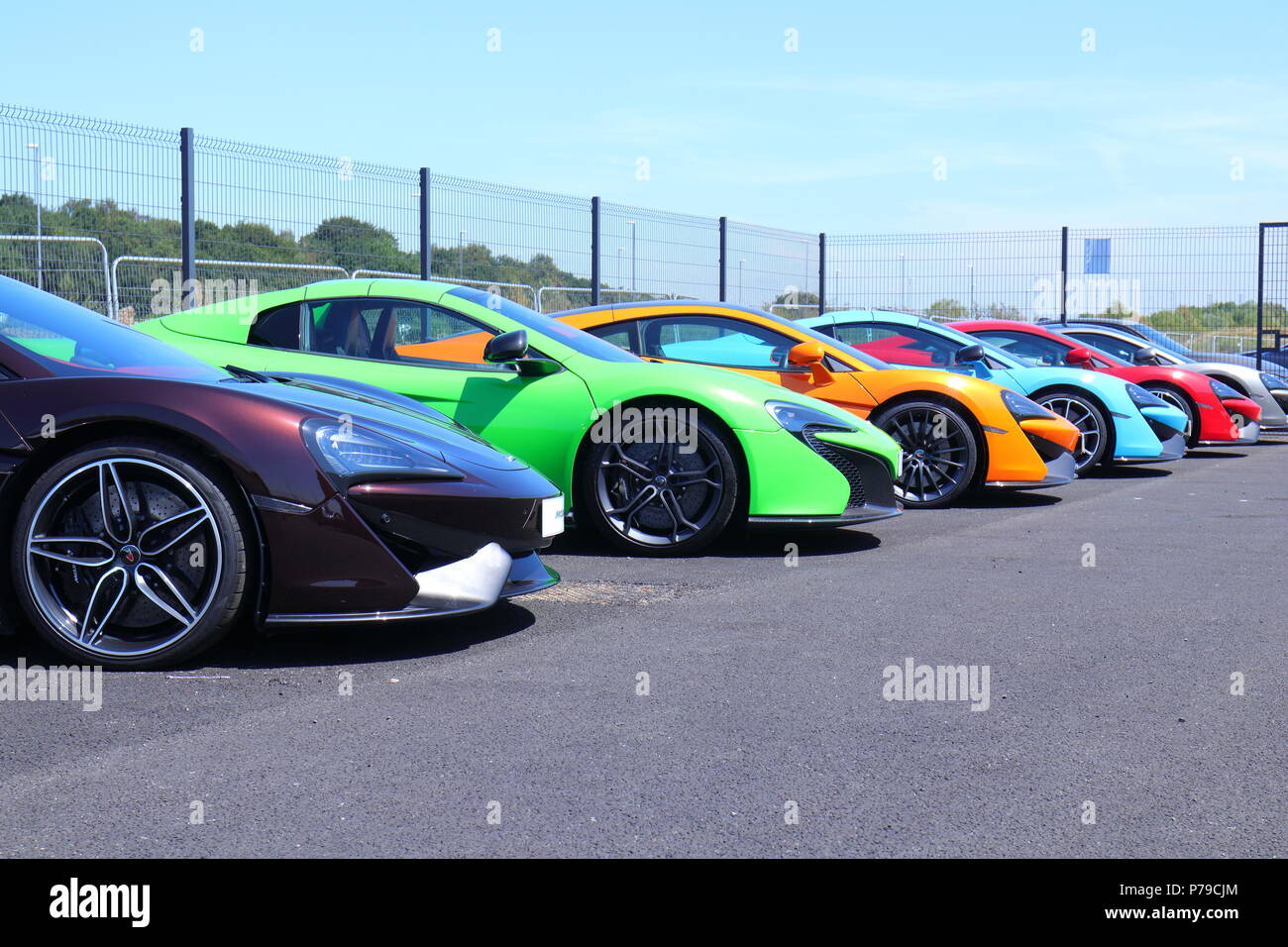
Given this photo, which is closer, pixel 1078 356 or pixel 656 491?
pixel 656 491

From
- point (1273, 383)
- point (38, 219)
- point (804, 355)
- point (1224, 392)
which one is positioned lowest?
point (1224, 392)

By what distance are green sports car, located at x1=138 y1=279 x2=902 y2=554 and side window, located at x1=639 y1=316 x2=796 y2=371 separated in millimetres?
1890

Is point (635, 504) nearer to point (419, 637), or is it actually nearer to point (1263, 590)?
point (419, 637)

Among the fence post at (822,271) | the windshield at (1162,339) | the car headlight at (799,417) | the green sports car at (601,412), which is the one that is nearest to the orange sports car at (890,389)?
the green sports car at (601,412)

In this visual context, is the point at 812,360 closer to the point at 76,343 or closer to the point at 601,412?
the point at 601,412

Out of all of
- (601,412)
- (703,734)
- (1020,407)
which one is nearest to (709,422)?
(601,412)

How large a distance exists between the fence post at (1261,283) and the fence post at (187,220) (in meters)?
14.9

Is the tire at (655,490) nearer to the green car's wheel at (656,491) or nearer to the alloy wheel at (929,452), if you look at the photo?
the green car's wheel at (656,491)

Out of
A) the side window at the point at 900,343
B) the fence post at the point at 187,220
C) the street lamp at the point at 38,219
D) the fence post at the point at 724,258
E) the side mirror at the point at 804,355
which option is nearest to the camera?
the side mirror at the point at 804,355

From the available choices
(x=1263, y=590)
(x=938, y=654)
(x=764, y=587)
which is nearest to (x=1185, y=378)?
(x=1263, y=590)

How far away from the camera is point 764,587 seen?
570 centimetres

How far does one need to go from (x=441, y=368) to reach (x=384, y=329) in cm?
38

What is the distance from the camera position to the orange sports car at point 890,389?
868 centimetres

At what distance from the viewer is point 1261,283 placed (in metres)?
19.3
